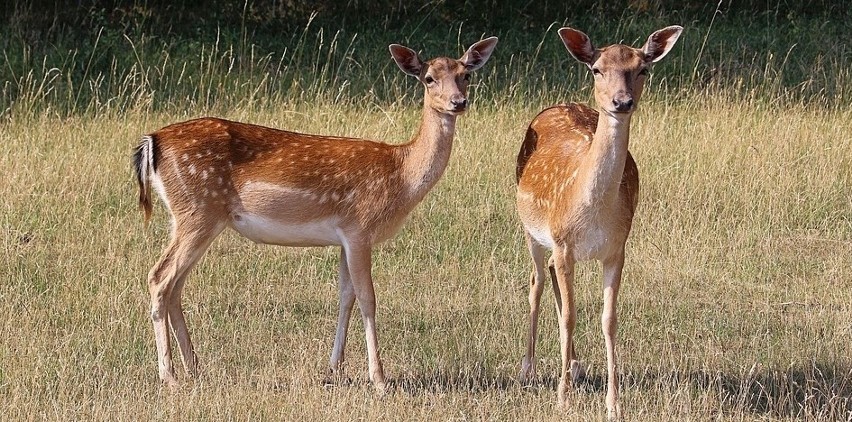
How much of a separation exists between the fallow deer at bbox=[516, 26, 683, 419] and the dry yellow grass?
0.34 meters

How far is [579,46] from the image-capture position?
6.25 metres

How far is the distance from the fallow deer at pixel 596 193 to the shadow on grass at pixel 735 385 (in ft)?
0.55

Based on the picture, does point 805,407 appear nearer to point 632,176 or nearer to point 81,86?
point 632,176

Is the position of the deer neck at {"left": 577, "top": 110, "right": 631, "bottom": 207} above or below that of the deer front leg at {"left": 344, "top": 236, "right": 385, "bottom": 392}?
above

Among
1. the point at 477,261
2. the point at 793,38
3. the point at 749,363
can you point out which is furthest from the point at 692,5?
the point at 749,363

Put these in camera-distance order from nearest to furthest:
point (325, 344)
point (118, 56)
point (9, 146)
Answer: point (325, 344)
point (9, 146)
point (118, 56)

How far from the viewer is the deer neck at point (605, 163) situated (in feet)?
18.9

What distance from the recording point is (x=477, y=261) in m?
8.33

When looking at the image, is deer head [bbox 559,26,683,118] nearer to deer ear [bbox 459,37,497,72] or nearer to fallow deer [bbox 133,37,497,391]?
fallow deer [bbox 133,37,497,391]

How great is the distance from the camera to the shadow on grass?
6.16 meters

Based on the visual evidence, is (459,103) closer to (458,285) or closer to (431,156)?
(431,156)

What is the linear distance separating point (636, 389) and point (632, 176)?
3.25 feet

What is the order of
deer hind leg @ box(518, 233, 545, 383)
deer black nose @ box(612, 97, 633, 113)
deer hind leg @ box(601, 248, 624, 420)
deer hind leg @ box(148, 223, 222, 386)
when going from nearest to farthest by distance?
deer black nose @ box(612, 97, 633, 113), deer hind leg @ box(601, 248, 624, 420), deer hind leg @ box(148, 223, 222, 386), deer hind leg @ box(518, 233, 545, 383)

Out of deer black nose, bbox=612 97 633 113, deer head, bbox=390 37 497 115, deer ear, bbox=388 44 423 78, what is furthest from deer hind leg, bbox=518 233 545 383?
deer black nose, bbox=612 97 633 113
